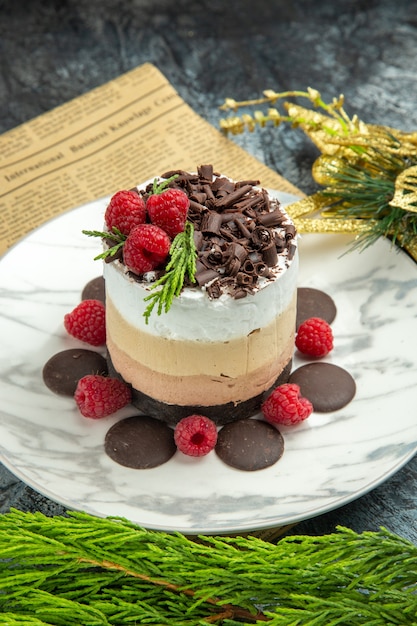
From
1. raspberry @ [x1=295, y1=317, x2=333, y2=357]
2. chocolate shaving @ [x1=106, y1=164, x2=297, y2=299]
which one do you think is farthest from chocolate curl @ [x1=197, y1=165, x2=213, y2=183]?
raspberry @ [x1=295, y1=317, x2=333, y2=357]

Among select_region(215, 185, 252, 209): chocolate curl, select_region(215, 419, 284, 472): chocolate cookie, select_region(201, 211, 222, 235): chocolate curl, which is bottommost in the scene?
select_region(215, 419, 284, 472): chocolate cookie

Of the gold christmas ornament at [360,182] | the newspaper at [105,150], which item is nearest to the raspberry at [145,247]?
the gold christmas ornament at [360,182]

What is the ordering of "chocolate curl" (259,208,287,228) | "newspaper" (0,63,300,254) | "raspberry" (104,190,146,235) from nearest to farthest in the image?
1. "raspberry" (104,190,146,235)
2. "chocolate curl" (259,208,287,228)
3. "newspaper" (0,63,300,254)

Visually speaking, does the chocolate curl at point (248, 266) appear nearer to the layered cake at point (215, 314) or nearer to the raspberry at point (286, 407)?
the layered cake at point (215, 314)

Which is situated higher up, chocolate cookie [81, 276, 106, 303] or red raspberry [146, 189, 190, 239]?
red raspberry [146, 189, 190, 239]

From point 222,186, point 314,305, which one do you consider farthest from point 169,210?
point 314,305

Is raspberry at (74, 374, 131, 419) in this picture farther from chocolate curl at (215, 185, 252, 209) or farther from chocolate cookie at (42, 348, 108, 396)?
chocolate curl at (215, 185, 252, 209)

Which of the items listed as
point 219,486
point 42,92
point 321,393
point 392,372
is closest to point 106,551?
point 219,486

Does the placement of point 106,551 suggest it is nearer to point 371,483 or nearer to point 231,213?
point 371,483
